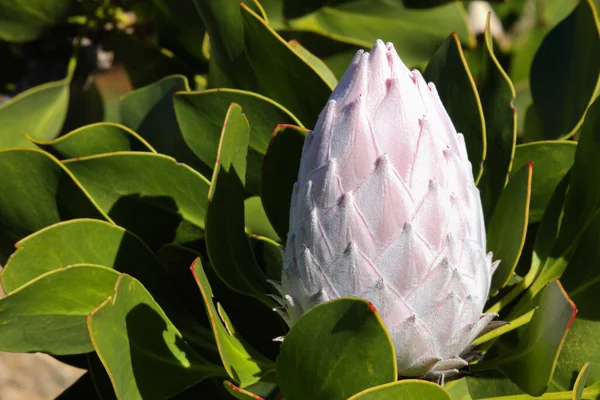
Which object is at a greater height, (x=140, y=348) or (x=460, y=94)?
(x=460, y=94)

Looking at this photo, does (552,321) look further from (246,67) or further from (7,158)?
(7,158)

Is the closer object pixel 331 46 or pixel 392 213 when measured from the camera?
pixel 392 213

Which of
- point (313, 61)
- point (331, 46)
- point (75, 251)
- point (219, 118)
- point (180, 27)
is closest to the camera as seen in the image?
point (75, 251)

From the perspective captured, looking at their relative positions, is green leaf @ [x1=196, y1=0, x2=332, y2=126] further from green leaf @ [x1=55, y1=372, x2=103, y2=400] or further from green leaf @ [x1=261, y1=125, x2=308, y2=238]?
green leaf @ [x1=55, y1=372, x2=103, y2=400]

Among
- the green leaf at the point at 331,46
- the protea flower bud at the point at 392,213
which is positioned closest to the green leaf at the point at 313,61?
the green leaf at the point at 331,46

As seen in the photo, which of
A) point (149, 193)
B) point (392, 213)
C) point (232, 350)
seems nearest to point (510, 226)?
point (392, 213)

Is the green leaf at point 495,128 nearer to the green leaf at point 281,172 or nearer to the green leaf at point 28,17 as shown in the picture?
the green leaf at point 281,172

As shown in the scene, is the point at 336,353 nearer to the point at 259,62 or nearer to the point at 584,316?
the point at 584,316
